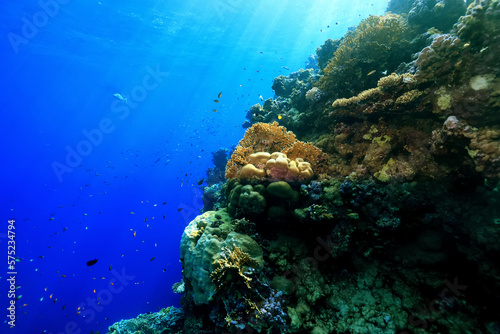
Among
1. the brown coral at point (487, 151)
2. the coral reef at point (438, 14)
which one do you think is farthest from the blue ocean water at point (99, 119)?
the coral reef at point (438, 14)

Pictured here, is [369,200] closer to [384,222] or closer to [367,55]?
[384,222]

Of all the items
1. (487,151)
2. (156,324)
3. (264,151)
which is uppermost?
(264,151)

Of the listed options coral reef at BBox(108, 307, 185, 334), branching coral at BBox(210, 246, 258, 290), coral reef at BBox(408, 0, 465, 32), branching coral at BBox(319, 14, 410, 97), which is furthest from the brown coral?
coral reef at BBox(108, 307, 185, 334)

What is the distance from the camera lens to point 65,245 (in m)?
46.8

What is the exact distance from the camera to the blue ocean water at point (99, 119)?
26.8 metres

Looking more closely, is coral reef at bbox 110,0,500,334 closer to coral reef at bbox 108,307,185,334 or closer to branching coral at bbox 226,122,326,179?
branching coral at bbox 226,122,326,179

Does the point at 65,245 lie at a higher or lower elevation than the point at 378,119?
higher

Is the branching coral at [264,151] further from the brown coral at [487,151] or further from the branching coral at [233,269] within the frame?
the brown coral at [487,151]

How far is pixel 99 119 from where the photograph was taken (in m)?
84.2

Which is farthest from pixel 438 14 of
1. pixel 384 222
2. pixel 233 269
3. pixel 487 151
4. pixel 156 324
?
pixel 156 324

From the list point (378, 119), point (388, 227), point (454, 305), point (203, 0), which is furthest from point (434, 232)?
point (203, 0)

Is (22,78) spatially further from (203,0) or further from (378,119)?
(378,119)

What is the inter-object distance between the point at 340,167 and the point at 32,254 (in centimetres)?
7214

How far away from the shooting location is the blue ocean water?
2679cm
